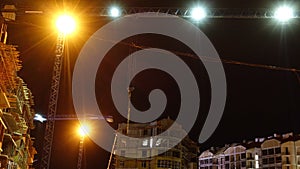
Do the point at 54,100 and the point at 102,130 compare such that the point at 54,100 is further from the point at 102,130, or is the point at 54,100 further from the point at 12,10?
the point at 102,130

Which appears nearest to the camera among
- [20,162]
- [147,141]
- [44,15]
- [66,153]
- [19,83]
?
[44,15]

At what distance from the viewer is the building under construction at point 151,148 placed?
6769 cm

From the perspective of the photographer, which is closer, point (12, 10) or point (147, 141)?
point (12, 10)

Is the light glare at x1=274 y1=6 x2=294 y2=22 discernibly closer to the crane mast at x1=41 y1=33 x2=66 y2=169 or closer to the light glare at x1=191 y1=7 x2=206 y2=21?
the light glare at x1=191 y1=7 x2=206 y2=21

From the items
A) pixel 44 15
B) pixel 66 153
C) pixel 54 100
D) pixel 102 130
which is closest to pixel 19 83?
pixel 54 100

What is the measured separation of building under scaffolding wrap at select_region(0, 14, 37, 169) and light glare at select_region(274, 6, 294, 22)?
13310mm

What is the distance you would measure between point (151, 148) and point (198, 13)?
→ 50972 millimetres

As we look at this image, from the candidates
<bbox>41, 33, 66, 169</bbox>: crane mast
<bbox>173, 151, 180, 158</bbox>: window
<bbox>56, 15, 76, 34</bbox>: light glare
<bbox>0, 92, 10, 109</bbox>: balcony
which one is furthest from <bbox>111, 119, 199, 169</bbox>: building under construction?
<bbox>0, 92, 10, 109</bbox>: balcony

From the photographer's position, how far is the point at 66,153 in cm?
4672

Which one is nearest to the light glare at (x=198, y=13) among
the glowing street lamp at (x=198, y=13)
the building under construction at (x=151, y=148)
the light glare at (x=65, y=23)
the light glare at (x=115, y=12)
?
the glowing street lamp at (x=198, y=13)

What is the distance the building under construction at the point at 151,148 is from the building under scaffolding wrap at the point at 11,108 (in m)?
35.8

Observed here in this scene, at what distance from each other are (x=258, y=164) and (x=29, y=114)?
5233 cm

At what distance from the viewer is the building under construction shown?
67.7m

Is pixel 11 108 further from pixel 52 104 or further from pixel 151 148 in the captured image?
pixel 151 148
